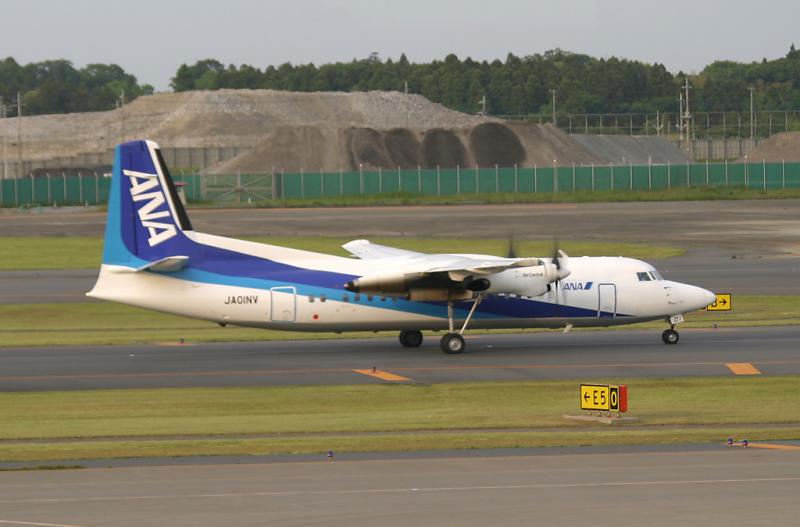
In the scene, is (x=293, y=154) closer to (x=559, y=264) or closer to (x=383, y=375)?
(x=559, y=264)

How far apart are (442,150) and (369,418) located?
11063 cm

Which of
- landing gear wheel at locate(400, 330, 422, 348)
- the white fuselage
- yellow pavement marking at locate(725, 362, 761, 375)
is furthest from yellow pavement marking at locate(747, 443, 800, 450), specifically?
landing gear wheel at locate(400, 330, 422, 348)

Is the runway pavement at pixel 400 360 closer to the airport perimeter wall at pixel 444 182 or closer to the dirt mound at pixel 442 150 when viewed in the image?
the airport perimeter wall at pixel 444 182

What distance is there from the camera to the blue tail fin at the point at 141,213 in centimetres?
3800

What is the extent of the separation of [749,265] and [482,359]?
28427 millimetres

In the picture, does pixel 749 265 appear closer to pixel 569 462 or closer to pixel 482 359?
pixel 482 359

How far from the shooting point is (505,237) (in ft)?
257

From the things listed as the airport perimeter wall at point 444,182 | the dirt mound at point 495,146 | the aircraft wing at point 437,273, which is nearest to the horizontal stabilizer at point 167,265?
the aircraft wing at point 437,273

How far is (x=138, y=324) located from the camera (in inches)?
1943

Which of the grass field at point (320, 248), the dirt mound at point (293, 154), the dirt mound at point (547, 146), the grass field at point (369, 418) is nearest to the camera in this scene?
the grass field at point (369, 418)

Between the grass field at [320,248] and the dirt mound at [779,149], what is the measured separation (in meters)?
70.2

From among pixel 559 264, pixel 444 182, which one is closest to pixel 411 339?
pixel 559 264

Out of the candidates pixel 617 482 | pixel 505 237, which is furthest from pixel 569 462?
pixel 505 237

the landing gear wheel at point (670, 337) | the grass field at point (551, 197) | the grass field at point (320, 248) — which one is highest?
the grass field at point (551, 197)
